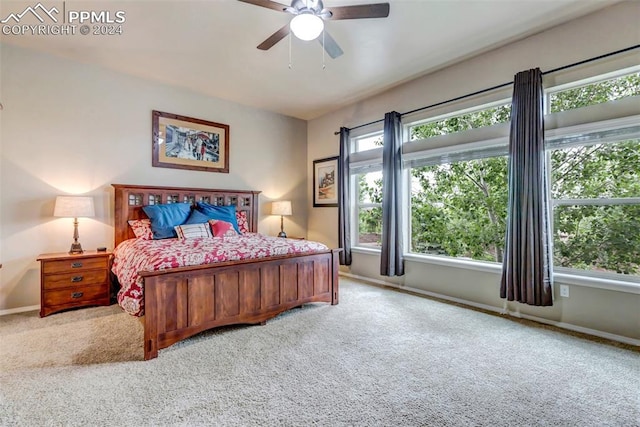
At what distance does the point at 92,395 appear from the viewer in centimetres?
181

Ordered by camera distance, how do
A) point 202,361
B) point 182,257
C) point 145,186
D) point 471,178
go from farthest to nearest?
1. point 145,186
2. point 471,178
3. point 182,257
4. point 202,361

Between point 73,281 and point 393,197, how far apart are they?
3.92 meters

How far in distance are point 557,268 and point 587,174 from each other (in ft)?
3.09

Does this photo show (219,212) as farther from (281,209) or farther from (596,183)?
(596,183)

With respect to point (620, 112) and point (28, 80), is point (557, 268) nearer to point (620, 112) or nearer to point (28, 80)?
point (620, 112)

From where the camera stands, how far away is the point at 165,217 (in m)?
3.86

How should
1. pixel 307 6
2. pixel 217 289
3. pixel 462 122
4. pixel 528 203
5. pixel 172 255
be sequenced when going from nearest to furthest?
pixel 307 6 < pixel 172 255 < pixel 217 289 < pixel 528 203 < pixel 462 122

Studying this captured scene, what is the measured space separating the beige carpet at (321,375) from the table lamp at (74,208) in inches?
32.0

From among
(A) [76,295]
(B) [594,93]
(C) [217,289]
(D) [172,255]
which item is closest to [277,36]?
(D) [172,255]

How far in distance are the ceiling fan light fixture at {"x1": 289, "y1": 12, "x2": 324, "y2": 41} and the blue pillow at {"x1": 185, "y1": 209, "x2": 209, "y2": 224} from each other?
2746mm

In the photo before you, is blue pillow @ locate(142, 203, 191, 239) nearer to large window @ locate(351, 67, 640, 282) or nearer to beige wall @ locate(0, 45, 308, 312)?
beige wall @ locate(0, 45, 308, 312)

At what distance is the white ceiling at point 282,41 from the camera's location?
2672mm

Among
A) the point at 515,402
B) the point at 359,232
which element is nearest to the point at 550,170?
the point at 515,402

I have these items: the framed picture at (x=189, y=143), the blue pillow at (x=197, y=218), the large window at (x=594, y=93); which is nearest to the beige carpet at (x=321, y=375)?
the blue pillow at (x=197, y=218)
